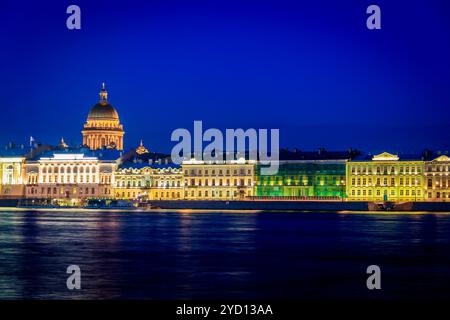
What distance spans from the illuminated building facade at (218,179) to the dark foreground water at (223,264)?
169ft

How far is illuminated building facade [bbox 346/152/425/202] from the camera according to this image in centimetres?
8500

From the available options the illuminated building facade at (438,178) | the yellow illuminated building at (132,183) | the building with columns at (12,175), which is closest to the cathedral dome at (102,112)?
the building with columns at (12,175)

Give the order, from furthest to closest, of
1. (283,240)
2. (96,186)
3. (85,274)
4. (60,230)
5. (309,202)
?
(96,186), (309,202), (60,230), (283,240), (85,274)

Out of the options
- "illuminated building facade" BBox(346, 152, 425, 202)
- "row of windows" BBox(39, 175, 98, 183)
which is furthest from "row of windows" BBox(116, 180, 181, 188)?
"illuminated building facade" BBox(346, 152, 425, 202)

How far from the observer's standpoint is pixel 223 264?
2514cm

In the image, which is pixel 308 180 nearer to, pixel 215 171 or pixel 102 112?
pixel 215 171

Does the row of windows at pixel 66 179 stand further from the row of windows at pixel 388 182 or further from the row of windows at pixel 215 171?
the row of windows at pixel 388 182

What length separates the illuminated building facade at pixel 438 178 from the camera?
8406cm

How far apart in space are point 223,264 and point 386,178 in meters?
62.2

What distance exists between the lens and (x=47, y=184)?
99.7m

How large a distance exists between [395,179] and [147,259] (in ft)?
201
